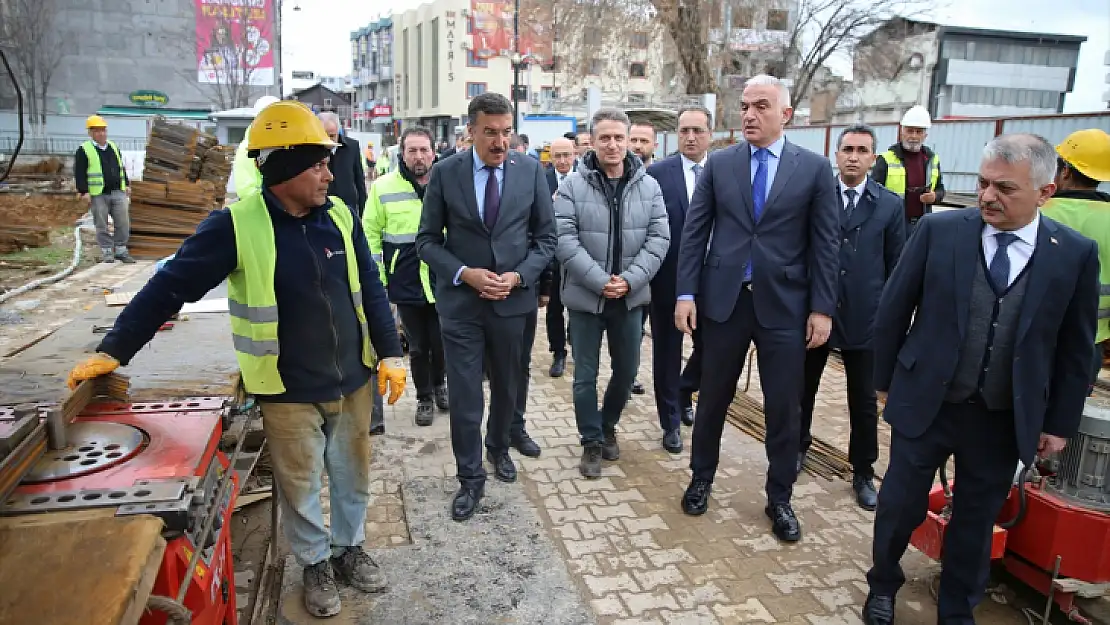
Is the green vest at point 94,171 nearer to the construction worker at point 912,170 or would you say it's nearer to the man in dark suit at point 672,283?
the man in dark suit at point 672,283

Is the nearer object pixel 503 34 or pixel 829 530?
pixel 829 530

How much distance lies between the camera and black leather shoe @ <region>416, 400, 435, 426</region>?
559 centimetres

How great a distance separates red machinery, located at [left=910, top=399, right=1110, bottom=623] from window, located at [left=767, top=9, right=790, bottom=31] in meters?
29.3

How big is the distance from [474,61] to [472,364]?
67367mm

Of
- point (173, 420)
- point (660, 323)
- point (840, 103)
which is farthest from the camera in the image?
point (840, 103)

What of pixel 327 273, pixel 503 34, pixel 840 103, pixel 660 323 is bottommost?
pixel 660 323

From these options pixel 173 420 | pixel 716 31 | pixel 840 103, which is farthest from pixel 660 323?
pixel 840 103

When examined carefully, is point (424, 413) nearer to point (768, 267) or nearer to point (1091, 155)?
point (768, 267)

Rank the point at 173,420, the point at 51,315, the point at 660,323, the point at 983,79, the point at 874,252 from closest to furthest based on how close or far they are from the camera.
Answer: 1. the point at 173,420
2. the point at 874,252
3. the point at 660,323
4. the point at 51,315
5. the point at 983,79

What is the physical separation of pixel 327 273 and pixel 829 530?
2.93m

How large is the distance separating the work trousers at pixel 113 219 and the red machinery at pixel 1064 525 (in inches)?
496

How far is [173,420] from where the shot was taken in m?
2.58

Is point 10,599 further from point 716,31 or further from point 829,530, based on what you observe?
point 716,31

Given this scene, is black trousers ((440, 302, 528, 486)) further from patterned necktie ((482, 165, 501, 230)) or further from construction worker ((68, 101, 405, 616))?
construction worker ((68, 101, 405, 616))
